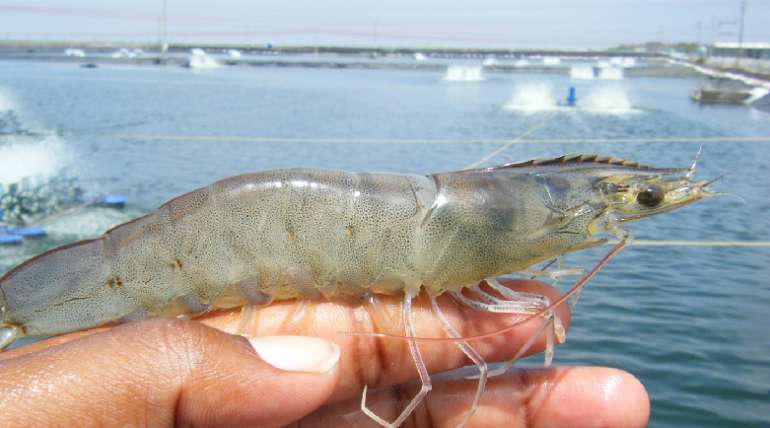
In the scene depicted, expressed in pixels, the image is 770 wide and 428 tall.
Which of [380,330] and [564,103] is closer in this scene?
[380,330]

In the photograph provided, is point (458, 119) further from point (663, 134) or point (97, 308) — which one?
point (97, 308)

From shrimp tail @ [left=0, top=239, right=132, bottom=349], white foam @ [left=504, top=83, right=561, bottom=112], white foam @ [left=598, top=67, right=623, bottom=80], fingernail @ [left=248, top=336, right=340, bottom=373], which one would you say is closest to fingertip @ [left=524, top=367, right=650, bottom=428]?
fingernail @ [left=248, top=336, right=340, bottom=373]

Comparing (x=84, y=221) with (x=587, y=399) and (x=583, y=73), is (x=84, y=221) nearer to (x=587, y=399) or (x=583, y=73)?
(x=587, y=399)

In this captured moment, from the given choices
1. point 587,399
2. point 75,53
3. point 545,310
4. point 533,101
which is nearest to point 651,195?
point 545,310

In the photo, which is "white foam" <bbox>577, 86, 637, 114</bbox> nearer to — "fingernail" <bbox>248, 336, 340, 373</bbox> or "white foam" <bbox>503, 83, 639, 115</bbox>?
"white foam" <bbox>503, 83, 639, 115</bbox>

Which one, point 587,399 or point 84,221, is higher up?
point 587,399

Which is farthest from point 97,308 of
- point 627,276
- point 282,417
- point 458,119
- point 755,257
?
point 458,119
